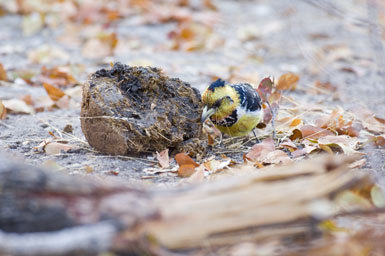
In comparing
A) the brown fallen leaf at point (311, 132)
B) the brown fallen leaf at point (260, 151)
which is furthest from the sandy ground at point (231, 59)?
the brown fallen leaf at point (260, 151)

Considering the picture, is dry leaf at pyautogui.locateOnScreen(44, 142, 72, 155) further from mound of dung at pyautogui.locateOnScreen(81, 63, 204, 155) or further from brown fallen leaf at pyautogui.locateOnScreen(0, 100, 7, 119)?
brown fallen leaf at pyautogui.locateOnScreen(0, 100, 7, 119)

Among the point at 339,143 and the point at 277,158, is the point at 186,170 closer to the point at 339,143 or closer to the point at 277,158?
the point at 277,158

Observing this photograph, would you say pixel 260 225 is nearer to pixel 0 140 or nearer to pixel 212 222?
pixel 212 222

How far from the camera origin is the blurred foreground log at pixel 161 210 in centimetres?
195

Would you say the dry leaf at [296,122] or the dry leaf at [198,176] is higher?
the dry leaf at [198,176]

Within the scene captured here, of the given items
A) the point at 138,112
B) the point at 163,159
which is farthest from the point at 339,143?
the point at 138,112

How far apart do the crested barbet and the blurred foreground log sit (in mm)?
1792

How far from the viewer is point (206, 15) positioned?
29.6 feet

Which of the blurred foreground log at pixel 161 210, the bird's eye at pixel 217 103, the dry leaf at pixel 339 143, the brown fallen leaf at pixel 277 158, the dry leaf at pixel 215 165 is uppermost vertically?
the blurred foreground log at pixel 161 210

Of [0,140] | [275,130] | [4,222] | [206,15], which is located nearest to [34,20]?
[206,15]

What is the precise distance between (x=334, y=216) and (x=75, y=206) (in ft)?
3.35

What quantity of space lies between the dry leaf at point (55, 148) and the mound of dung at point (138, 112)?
0.65 ft

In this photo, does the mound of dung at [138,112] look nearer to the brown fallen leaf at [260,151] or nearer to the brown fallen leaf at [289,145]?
the brown fallen leaf at [260,151]

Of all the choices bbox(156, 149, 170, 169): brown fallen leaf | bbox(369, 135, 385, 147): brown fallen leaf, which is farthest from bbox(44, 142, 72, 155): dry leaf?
bbox(369, 135, 385, 147): brown fallen leaf
